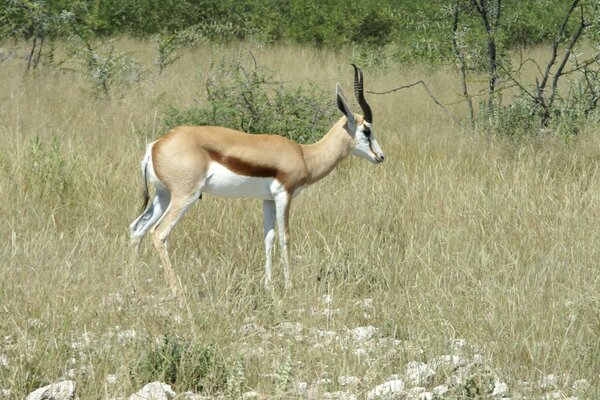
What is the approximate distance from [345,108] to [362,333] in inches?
76.2

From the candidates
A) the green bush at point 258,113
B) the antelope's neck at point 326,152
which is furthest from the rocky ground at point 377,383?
the green bush at point 258,113

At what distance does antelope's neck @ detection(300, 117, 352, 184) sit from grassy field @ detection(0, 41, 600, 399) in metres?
0.40

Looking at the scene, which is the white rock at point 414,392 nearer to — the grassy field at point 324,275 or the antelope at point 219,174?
the grassy field at point 324,275

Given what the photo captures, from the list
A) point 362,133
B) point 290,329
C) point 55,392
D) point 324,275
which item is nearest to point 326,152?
point 362,133

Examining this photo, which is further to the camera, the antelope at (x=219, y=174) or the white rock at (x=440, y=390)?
the antelope at (x=219, y=174)

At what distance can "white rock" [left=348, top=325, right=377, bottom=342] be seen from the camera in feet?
13.8

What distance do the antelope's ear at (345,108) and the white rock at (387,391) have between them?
8.28ft

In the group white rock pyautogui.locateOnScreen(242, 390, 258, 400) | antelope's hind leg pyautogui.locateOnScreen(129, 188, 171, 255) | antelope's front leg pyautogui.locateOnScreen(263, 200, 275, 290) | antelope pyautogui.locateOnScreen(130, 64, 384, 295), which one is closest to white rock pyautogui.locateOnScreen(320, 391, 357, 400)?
white rock pyautogui.locateOnScreen(242, 390, 258, 400)

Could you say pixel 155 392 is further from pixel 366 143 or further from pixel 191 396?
pixel 366 143

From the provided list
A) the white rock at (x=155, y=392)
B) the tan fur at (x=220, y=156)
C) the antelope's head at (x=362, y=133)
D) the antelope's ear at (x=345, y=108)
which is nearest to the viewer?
the white rock at (x=155, y=392)

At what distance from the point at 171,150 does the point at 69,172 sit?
5.51ft

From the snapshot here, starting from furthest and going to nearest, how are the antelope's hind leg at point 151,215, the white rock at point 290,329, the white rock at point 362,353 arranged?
the antelope's hind leg at point 151,215 → the white rock at point 290,329 → the white rock at point 362,353

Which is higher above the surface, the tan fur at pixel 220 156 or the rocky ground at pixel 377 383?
the tan fur at pixel 220 156

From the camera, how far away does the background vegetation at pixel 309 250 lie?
376cm
